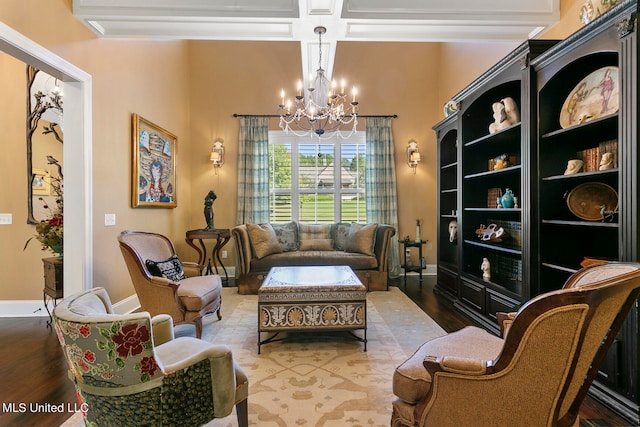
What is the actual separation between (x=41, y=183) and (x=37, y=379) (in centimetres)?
238

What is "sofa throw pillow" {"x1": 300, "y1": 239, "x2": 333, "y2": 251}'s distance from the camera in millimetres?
5227

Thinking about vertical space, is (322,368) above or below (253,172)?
below

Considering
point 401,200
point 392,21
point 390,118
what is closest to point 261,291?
point 392,21

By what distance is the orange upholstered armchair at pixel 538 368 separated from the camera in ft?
3.57

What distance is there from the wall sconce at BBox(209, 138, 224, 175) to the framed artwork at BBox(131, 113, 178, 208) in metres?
0.66

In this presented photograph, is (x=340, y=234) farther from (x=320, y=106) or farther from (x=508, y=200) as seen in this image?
(x=508, y=200)

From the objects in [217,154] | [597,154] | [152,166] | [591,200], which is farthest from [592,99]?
[217,154]

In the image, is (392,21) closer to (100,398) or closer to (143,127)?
(143,127)

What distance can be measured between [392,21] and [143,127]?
10.7 feet

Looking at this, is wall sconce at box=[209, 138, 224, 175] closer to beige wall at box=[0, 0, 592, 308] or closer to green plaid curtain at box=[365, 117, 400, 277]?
beige wall at box=[0, 0, 592, 308]

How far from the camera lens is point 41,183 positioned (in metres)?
3.65

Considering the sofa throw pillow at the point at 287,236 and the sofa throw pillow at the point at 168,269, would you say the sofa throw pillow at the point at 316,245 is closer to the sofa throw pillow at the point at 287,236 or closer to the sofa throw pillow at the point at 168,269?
the sofa throw pillow at the point at 287,236

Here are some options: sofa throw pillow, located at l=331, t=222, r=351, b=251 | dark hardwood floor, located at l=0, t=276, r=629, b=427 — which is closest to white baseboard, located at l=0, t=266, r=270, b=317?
dark hardwood floor, located at l=0, t=276, r=629, b=427

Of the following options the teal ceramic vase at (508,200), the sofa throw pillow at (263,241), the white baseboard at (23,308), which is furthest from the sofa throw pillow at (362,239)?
the white baseboard at (23,308)
